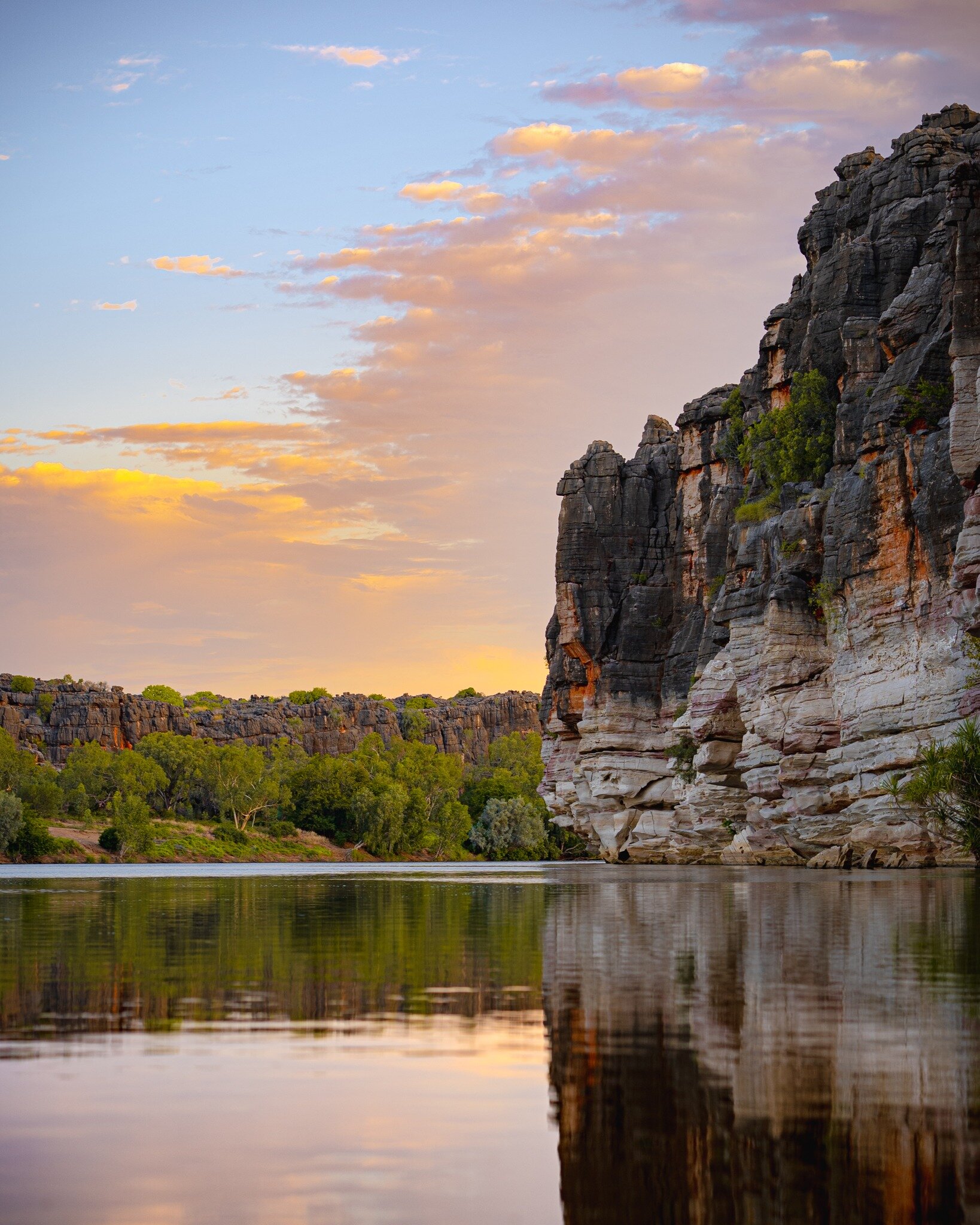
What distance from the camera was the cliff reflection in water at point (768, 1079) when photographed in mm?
6715

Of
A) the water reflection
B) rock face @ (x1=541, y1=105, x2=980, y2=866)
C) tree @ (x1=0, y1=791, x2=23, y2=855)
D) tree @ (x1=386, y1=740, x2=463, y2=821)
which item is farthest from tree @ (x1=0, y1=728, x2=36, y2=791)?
the water reflection

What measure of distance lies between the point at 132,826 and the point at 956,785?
9646 centimetres

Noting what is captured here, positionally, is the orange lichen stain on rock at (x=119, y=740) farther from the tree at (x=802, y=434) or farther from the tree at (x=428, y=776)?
the tree at (x=802, y=434)

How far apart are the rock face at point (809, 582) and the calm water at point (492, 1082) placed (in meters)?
32.7

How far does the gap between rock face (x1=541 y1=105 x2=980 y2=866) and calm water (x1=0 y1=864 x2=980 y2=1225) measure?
32662mm

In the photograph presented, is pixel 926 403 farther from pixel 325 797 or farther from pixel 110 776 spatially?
pixel 325 797

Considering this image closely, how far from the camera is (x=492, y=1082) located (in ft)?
31.1

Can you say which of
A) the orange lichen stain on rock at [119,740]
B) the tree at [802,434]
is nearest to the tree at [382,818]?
the orange lichen stain on rock at [119,740]

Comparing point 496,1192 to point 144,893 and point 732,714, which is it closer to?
point 144,893

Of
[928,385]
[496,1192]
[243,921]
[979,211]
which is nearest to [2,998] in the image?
[496,1192]

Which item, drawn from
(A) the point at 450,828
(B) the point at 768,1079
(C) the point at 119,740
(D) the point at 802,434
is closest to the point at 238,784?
(A) the point at 450,828

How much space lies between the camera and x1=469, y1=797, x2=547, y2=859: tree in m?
165

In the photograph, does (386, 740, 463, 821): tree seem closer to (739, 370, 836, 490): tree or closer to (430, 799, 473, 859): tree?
(430, 799, 473, 859): tree

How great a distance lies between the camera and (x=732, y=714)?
265ft
